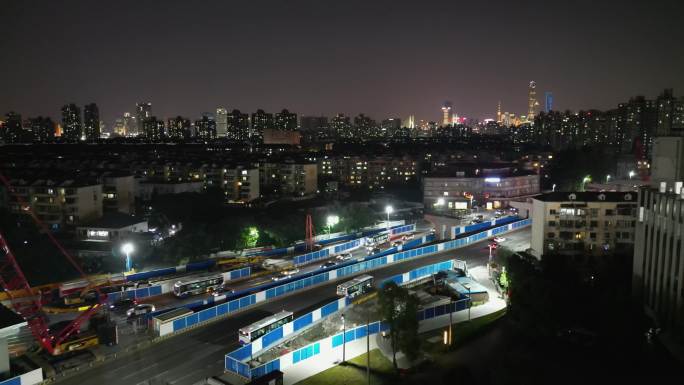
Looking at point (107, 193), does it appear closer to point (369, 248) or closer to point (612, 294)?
point (369, 248)

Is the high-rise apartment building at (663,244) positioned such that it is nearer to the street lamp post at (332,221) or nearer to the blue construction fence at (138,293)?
the blue construction fence at (138,293)

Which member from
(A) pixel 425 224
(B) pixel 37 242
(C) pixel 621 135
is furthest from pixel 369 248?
(C) pixel 621 135

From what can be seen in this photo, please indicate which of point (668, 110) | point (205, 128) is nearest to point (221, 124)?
point (205, 128)

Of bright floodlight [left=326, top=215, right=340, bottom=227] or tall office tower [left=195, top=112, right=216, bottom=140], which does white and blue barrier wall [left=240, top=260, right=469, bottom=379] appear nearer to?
bright floodlight [left=326, top=215, right=340, bottom=227]

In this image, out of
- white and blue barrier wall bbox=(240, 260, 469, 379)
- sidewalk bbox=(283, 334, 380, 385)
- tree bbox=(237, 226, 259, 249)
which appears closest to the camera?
white and blue barrier wall bbox=(240, 260, 469, 379)

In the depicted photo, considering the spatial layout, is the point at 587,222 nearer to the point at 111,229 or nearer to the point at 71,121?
the point at 111,229

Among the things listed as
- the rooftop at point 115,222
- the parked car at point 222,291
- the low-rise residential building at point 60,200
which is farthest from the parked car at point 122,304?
the low-rise residential building at point 60,200

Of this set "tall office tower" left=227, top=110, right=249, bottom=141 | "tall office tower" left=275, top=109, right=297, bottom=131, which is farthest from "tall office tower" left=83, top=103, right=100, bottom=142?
"tall office tower" left=275, top=109, right=297, bottom=131
